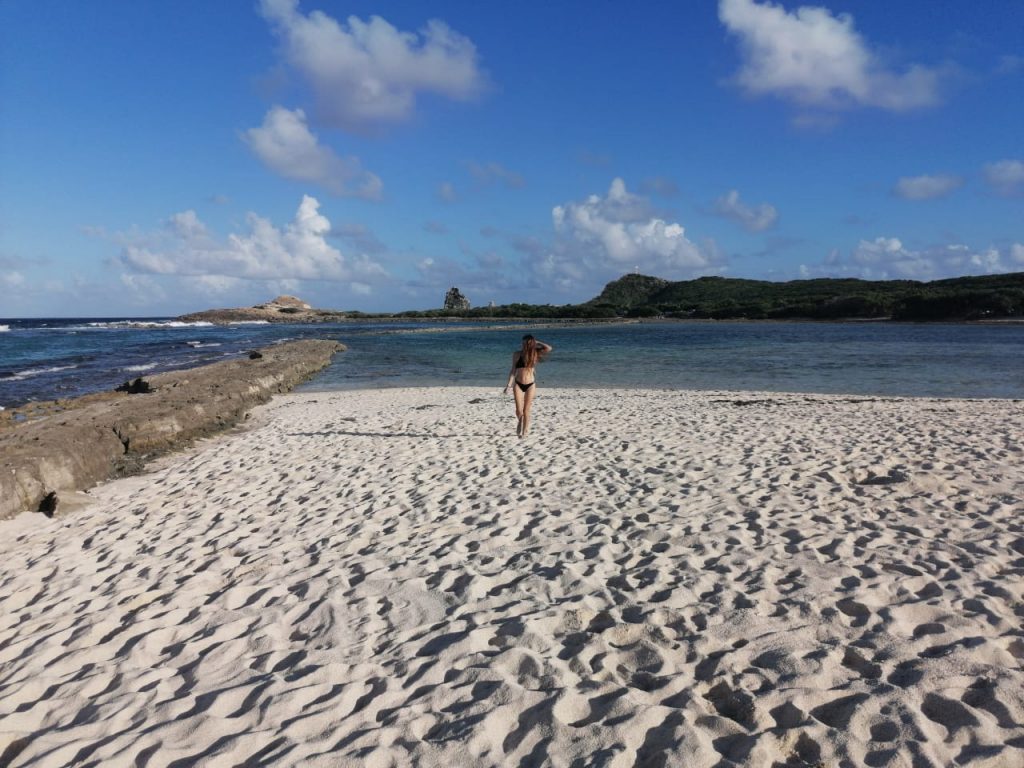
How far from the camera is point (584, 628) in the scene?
3791mm

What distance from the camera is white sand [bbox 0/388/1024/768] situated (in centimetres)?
280

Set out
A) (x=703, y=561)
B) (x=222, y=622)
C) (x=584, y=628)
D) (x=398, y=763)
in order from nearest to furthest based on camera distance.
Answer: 1. (x=398, y=763)
2. (x=584, y=628)
3. (x=222, y=622)
4. (x=703, y=561)

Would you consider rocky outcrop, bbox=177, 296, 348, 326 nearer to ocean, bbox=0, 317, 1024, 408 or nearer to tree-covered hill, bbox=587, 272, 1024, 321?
tree-covered hill, bbox=587, 272, 1024, 321

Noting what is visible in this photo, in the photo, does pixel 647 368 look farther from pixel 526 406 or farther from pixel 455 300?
pixel 455 300

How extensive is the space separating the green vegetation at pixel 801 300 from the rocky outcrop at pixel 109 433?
252ft

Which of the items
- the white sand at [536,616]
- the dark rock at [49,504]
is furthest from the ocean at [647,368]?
the white sand at [536,616]

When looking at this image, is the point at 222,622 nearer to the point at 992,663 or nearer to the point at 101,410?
the point at 992,663

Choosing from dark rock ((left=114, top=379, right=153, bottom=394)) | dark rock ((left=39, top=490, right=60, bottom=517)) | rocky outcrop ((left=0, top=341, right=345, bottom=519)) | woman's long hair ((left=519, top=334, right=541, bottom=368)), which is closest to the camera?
dark rock ((left=39, top=490, right=60, bottom=517))

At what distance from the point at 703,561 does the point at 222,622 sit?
363cm

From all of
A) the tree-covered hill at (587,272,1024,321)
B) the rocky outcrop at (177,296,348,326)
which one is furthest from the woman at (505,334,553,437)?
the rocky outcrop at (177,296,348,326)

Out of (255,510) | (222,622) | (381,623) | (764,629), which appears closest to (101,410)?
(255,510)

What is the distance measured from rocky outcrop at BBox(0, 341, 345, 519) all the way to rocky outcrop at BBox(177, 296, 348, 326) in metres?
96.8

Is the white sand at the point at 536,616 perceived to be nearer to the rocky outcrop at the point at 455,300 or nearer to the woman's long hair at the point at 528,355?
the woman's long hair at the point at 528,355

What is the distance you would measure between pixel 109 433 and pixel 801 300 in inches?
4168
